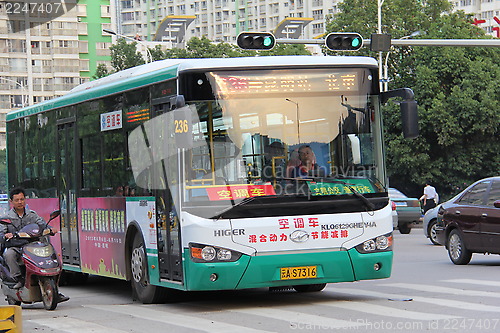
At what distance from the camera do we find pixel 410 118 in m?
13.0

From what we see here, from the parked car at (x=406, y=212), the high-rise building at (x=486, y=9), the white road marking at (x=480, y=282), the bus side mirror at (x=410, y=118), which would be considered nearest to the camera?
the bus side mirror at (x=410, y=118)

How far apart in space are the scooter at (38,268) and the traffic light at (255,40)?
39.2 ft

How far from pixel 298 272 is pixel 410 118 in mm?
2192

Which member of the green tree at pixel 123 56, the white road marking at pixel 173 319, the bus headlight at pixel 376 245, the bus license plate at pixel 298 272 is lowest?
the white road marking at pixel 173 319

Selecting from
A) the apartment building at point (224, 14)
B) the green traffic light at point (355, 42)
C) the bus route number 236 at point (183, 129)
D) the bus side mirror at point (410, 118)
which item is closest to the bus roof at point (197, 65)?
the bus route number 236 at point (183, 129)

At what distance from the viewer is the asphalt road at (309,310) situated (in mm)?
11258

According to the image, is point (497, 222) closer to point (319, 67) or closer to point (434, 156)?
point (319, 67)

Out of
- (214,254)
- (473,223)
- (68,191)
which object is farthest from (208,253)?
(473,223)

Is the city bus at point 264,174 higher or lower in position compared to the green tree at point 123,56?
lower

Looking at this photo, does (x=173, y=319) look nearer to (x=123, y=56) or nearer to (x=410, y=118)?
(x=410, y=118)

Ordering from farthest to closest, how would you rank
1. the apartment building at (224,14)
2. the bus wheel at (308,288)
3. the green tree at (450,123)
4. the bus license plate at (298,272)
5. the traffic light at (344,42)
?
the apartment building at (224,14) → the green tree at (450,123) → the traffic light at (344,42) → the bus wheel at (308,288) → the bus license plate at (298,272)

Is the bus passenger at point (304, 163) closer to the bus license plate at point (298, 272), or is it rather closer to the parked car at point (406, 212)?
the bus license plate at point (298, 272)

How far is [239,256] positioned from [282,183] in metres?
0.97

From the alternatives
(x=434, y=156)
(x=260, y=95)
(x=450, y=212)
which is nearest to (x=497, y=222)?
(x=450, y=212)
